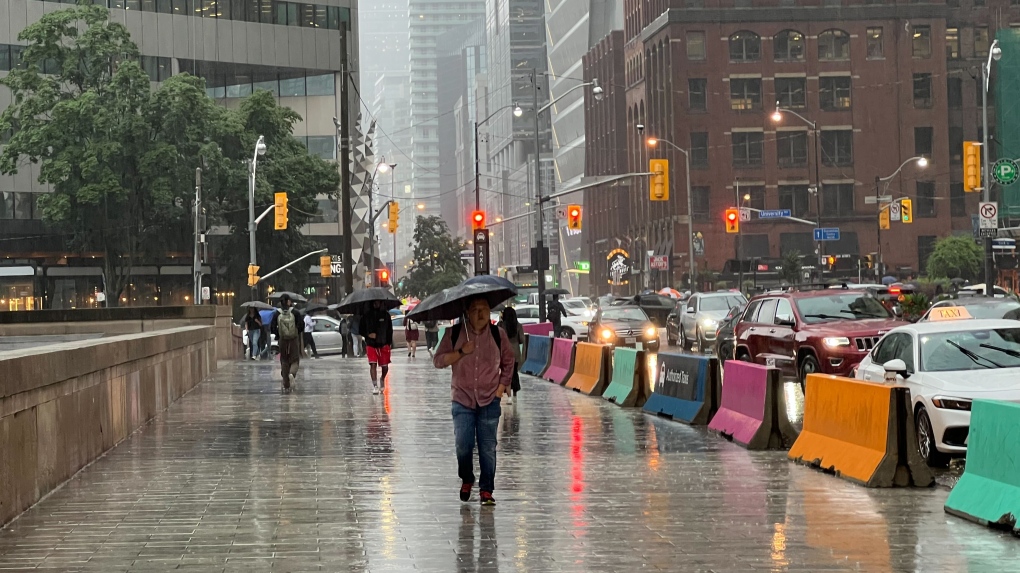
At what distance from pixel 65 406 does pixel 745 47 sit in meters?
89.8

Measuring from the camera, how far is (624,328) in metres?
40.4

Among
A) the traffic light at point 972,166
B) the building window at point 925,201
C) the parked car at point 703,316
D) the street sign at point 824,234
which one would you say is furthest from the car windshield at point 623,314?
the building window at point 925,201

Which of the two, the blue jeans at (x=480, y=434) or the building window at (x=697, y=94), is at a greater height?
the building window at (x=697, y=94)

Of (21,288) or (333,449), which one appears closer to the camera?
(333,449)

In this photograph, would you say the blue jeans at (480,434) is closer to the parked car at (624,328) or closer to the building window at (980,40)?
the parked car at (624,328)

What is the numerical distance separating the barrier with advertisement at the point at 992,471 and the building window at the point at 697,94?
296 ft

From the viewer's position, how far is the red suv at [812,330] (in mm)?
21328

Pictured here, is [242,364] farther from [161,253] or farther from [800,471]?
[161,253]

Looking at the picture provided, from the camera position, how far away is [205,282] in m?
83.8

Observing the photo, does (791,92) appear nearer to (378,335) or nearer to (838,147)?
(838,147)

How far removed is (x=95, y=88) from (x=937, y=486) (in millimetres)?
63973

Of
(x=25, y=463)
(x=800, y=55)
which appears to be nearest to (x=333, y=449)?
(x=25, y=463)

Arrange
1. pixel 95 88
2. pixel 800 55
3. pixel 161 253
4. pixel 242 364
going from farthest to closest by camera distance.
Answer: pixel 800 55 < pixel 161 253 < pixel 95 88 < pixel 242 364

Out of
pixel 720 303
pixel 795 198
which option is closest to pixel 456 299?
pixel 720 303
